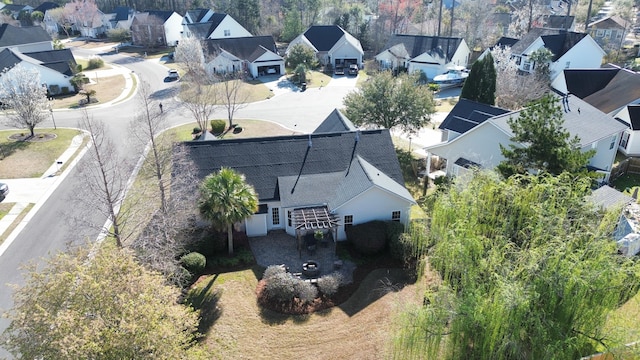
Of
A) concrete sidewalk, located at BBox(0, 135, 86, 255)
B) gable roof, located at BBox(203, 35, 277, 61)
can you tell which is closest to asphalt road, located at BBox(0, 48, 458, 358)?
concrete sidewalk, located at BBox(0, 135, 86, 255)

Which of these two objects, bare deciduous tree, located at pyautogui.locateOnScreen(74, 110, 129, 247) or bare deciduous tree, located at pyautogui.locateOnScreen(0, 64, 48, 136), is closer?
bare deciduous tree, located at pyautogui.locateOnScreen(74, 110, 129, 247)

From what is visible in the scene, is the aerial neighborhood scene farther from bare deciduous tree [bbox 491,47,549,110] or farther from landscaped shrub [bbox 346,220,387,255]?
bare deciduous tree [bbox 491,47,549,110]

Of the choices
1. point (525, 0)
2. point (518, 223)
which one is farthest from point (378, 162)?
point (525, 0)

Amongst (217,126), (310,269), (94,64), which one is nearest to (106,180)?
(310,269)

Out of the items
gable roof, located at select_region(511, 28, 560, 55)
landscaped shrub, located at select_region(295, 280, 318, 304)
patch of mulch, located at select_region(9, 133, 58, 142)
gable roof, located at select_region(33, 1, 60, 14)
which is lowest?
landscaped shrub, located at select_region(295, 280, 318, 304)

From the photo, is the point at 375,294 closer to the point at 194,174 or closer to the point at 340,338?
the point at 340,338

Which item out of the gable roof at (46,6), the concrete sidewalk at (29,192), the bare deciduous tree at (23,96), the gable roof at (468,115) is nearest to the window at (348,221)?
the gable roof at (468,115)

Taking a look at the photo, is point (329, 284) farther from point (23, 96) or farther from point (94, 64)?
point (94, 64)

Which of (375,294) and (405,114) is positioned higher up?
(405,114)
